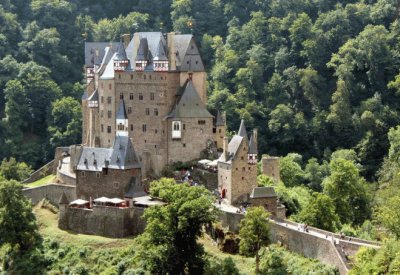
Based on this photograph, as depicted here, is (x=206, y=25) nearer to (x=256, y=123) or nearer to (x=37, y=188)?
(x=256, y=123)

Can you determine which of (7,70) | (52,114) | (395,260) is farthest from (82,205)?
(7,70)

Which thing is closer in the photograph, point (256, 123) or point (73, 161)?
point (73, 161)

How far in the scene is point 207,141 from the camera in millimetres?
80000

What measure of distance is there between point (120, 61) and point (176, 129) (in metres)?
7.74

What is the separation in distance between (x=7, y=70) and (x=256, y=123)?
113 ft

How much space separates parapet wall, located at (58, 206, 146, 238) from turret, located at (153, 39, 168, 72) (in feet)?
44.0

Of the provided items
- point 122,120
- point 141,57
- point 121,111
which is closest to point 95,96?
point 121,111

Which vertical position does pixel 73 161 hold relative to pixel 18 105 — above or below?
below

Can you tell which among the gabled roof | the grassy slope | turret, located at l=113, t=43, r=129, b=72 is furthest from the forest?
the gabled roof

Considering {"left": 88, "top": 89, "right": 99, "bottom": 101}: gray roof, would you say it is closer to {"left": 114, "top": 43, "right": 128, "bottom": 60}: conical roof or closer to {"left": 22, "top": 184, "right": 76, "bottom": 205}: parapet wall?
{"left": 114, "top": 43, "right": 128, "bottom": 60}: conical roof

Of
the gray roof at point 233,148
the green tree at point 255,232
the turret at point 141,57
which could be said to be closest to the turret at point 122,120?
the turret at point 141,57

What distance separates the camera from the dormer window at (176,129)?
3132 inches

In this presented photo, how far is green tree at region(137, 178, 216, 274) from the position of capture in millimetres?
65875

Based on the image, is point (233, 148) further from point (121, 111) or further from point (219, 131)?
point (121, 111)
